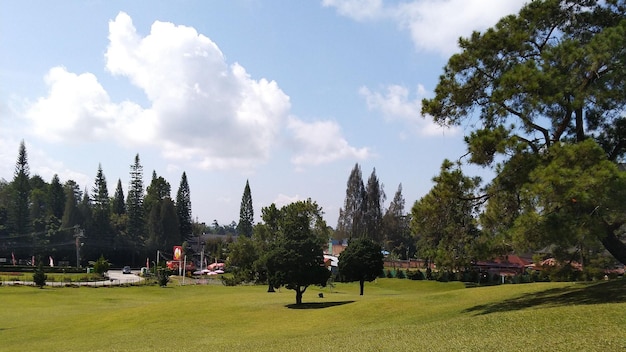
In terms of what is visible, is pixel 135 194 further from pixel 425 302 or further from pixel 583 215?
pixel 583 215

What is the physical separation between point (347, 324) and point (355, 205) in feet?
251

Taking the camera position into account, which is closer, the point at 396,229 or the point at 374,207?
the point at 374,207

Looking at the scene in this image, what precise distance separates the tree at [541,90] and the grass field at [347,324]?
2.89m

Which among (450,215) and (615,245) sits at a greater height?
(450,215)

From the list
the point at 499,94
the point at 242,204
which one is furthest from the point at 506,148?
the point at 242,204

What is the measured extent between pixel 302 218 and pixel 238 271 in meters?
33.0

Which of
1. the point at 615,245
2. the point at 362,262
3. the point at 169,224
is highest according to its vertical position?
the point at 169,224

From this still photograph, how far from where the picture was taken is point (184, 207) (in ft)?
464

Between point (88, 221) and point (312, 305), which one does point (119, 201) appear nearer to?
point (88, 221)

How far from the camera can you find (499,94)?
56.4ft

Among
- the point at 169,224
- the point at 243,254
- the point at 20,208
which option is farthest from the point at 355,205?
the point at 20,208

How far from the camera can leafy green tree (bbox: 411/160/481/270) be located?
58.8 feet

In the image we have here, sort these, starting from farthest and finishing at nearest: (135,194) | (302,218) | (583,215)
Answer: (135,194)
(302,218)
(583,215)

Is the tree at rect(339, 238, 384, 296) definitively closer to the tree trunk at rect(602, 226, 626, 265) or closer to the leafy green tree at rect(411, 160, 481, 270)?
the leafy green tree at rect(411, 160, 481, 270)
